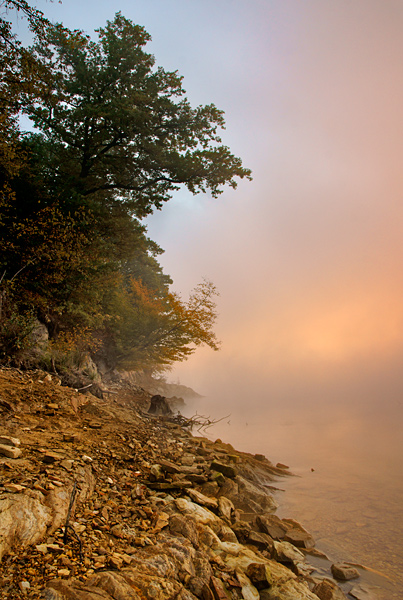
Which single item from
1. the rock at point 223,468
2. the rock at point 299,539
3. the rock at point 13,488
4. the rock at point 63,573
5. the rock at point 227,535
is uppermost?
the rock at point 223,468

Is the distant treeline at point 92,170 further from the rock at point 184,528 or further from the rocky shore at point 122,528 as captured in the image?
the rock at point 184,528

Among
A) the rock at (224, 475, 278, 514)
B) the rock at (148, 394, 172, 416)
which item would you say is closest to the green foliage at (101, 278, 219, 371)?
the rock at (148, 394, 172, 416)

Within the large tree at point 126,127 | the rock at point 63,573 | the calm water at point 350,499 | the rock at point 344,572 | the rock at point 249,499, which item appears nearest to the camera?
the rock at point 63,573

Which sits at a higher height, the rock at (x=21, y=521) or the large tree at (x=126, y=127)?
the large tree at (x=126, y=127)

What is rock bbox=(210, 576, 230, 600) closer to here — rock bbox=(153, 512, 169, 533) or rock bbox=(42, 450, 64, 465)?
rock bbox=(153, 512, 169, 533)

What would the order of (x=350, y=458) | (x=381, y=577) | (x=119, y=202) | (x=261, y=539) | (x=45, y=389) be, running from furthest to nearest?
1. (x=350, y=458)
2. (x=119, y=202)
3. (x=45, y=389)
4. (x=381, y=577)
5. (x=261, y=539)

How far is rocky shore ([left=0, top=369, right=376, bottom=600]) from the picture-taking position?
2.64 m

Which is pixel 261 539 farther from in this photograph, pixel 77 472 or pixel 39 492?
pixel 39 492

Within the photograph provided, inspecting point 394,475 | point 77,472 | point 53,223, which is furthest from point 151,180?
point 394,475

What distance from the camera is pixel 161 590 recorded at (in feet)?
9.04

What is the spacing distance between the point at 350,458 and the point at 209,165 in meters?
18.8

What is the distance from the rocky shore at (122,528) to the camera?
8.66 ft

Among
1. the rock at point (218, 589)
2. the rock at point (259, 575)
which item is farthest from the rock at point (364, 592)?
the rock at point (218, 589)

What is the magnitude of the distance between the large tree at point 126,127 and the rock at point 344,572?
1317cm
